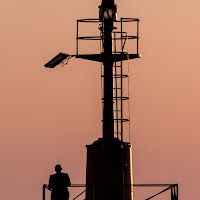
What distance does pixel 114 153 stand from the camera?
64.4m

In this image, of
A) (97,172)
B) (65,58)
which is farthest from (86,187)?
(65,58)

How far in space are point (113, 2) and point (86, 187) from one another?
6.94 meters

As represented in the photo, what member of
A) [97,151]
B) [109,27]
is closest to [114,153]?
[97,151]

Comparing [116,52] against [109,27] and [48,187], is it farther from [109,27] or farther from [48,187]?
[48,187]

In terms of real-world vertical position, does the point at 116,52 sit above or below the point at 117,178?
above

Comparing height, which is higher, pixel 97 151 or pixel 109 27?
pixel 109 27

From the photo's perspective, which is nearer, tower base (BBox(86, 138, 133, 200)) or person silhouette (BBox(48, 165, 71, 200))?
person silhouette (BBox(48, 165, 71, 200))

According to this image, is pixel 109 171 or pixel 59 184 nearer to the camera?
pixel 59 184

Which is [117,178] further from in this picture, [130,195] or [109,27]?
[109,27]

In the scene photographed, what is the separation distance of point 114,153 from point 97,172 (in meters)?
0.93

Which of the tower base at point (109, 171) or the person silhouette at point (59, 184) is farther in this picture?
the tower base at point (109, 171)

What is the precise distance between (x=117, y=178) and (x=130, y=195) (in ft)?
2.81

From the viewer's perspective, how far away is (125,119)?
64688mm

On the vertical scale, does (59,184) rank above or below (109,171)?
below
